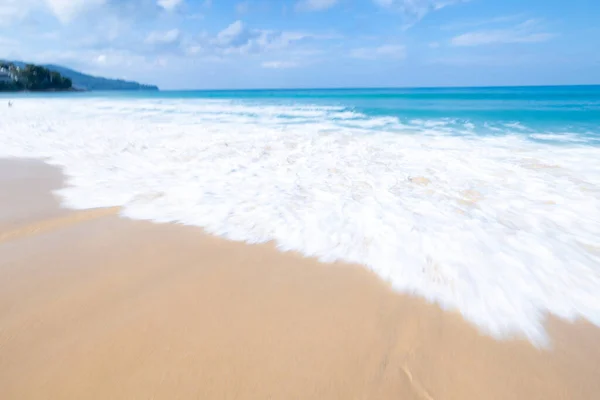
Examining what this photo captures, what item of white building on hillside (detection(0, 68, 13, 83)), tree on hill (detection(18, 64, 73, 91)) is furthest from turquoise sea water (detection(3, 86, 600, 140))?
white building on hillside (detection(0, 68, 13, 83))

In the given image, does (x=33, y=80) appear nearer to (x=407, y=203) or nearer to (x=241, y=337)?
(x=407, y=203)

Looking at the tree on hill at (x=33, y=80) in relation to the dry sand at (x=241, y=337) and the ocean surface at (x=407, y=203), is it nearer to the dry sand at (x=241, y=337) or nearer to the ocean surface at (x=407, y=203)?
the ocean surface at (x=407, y=203)

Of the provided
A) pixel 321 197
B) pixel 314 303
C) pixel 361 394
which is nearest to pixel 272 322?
pixel 314 303

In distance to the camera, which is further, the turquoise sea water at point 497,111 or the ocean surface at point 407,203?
the turquoise sea water at point 497,111

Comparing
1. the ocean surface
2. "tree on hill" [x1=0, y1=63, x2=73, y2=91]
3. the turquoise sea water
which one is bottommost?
the ocean surface

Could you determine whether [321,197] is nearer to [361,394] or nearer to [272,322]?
[272,322]

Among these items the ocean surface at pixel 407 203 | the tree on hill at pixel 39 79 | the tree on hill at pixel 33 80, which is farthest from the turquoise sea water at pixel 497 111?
the tree on hill at pixel 39 79

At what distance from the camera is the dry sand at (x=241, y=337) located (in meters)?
1.88

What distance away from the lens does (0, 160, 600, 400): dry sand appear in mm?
1878

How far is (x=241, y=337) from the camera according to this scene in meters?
2.22

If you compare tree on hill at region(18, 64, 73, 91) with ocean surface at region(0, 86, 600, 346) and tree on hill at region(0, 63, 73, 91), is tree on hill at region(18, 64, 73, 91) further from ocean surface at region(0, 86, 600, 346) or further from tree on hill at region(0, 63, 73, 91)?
ocean surface at region(0, 86, 600, 346)

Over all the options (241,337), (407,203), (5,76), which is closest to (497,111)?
(407,203)

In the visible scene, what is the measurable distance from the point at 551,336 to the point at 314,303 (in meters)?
1.62

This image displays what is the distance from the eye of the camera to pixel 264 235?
12.2 feet
